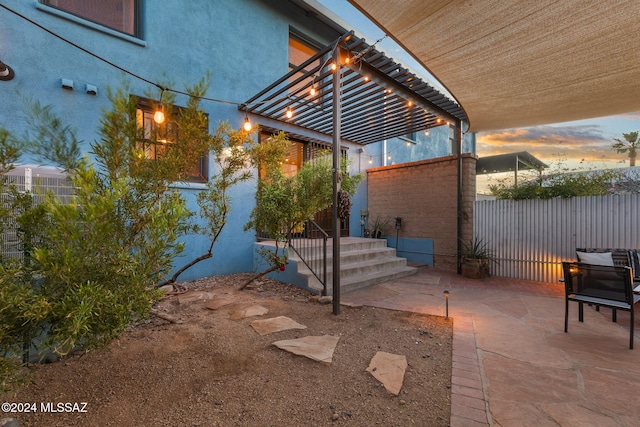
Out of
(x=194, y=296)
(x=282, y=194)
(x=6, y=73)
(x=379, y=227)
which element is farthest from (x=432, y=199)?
(x=6, y=73)

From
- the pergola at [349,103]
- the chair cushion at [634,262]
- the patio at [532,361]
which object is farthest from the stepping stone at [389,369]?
the chair cushion at [634,262]

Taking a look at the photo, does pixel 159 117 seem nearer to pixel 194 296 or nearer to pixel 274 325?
pixel 274 325

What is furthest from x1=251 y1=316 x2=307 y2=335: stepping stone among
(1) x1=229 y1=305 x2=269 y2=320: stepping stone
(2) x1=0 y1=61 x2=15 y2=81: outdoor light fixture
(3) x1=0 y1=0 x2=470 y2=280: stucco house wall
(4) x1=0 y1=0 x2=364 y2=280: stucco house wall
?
(2) x1=0 y1=61 x2=15 y2=81: outdoor light fixture

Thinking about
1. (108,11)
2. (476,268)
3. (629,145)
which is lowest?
(476,268)

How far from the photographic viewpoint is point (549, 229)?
5637 mm

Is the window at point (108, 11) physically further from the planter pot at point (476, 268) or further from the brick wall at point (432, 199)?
the planter pot at point (476, 268)

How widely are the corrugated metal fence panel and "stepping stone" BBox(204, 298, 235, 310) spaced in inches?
219

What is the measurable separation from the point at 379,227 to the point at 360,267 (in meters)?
2.86

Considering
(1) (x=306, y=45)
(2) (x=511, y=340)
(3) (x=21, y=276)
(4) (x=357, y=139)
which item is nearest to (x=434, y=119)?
(4) (x=357, y=139)

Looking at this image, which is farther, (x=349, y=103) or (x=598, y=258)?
(x=349, y=103)

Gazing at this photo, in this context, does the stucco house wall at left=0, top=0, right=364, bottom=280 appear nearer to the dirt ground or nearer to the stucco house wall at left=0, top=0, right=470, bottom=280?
the stucco house wall at left=0, top=0, right=470, bottom=280

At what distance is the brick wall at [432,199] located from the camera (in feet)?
21.7

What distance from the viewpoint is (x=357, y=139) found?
8.29m

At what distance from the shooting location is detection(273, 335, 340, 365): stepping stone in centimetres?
256
